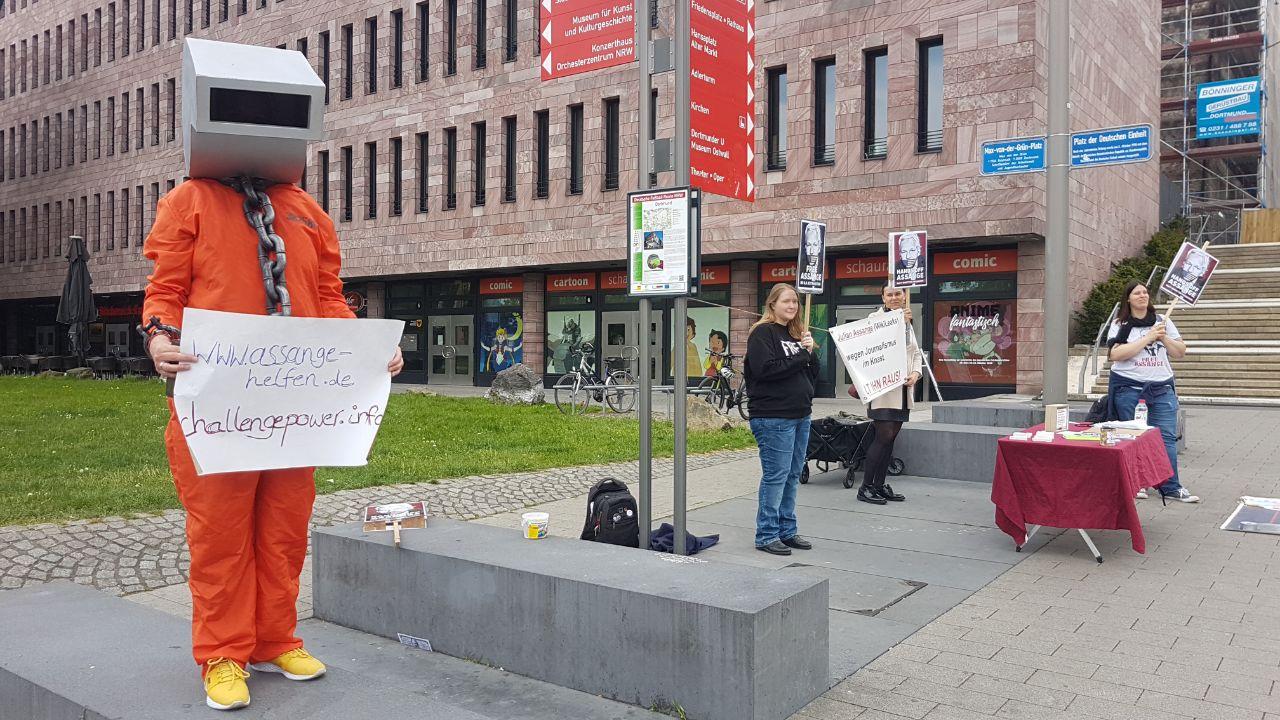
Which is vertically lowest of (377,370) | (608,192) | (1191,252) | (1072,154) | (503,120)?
(377,370)

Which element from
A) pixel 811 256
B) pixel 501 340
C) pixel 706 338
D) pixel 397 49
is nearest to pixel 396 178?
pixel 397 49

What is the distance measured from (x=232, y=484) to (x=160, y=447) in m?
8.85

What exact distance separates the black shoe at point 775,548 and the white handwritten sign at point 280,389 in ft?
11.8

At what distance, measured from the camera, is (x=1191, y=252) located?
1005 centimetres

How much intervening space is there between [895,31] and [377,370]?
67.3 feet

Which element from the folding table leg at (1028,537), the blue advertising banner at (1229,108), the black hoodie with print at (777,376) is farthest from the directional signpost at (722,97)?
the blue advertising banner at (1229,108)

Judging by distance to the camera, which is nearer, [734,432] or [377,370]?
[377,370]

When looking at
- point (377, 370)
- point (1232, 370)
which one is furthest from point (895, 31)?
point (377, 370)

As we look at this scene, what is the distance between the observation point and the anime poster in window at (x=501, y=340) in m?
30.5

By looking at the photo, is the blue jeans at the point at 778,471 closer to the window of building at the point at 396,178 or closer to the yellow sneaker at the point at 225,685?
the yellow sneaker at the point at 225,685

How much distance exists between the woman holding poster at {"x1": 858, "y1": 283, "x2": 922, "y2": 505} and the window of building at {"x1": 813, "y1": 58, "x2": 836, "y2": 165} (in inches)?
583

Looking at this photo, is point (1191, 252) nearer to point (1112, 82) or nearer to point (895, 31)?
point (895, 31)

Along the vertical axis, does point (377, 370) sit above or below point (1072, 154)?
below

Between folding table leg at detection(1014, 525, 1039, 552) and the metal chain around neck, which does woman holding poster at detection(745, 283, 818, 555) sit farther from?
the metal chain around neck
